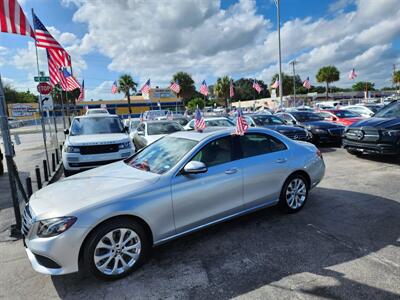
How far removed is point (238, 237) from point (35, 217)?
2598 millimetres

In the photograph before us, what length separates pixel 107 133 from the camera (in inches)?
349

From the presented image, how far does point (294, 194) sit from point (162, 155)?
2379 mm

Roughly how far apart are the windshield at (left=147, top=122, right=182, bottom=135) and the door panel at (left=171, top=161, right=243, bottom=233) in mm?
6645

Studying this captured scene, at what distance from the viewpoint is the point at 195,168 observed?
11.5 feet

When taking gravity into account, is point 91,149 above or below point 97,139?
below

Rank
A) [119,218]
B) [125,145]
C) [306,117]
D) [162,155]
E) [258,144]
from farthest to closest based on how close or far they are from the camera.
→ [306,117] → [125,145] → [258,144] → [162,155] → [119,218]

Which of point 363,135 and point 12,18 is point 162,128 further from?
point 363,135

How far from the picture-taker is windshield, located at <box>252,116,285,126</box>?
1215 centimetres

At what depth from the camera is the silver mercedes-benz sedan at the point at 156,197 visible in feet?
9.62

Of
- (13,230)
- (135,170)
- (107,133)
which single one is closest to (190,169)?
(135,170)

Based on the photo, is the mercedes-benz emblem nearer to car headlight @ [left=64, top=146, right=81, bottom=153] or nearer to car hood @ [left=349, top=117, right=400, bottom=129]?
car hood @ [left=349, top=117, right=400, bottom=129]

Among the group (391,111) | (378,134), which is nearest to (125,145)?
(378,134)

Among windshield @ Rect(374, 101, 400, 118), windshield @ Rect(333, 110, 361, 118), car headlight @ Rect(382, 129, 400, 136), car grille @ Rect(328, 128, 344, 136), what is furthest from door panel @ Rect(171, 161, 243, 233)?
windshield @ Rect(333, 110, 361, 118)

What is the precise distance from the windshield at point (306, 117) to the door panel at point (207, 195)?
10.5 meters
